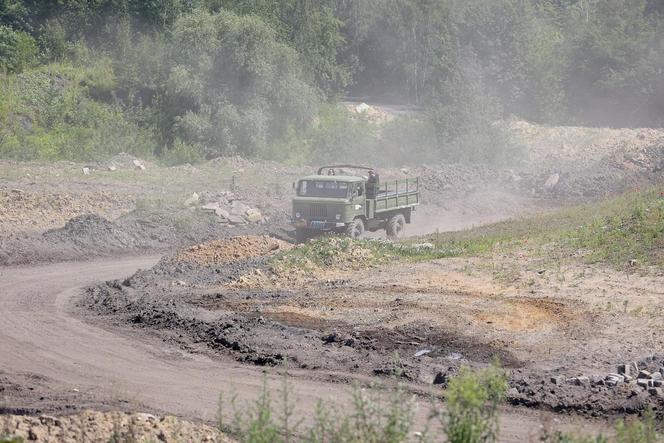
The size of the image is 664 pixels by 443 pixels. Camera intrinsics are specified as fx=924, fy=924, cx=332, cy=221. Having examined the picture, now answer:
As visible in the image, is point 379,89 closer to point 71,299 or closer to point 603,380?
point 71,299

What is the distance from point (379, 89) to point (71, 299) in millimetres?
48762

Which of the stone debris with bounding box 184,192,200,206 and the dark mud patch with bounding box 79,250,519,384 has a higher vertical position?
the stone debris with bounding box 184,192,200,206

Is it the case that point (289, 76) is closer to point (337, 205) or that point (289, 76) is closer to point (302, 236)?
point (302, 236)

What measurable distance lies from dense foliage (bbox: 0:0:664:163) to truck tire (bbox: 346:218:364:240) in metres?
15.3

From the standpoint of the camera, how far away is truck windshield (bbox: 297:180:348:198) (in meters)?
27.5

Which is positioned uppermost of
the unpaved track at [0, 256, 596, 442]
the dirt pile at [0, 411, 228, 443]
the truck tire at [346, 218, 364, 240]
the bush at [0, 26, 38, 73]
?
the bush at [0, 26, 38, 73]

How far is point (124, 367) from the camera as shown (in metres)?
15.1

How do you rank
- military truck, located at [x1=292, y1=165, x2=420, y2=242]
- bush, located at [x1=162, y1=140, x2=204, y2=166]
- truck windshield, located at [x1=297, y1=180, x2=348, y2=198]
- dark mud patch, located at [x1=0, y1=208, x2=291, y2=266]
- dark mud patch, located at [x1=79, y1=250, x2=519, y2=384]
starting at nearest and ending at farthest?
1. dark mud patch, located at [x1=79, y1=250, x2=519, y2=384]
2. dark mud patch, located at [x1=0, y1=208, x2=291, y2=266]
3. military truck, located at [x1=292, y1=165, x2=420, y2=242]
4. truck windshield, located at [x1=297, y1=180, x2=348, y2=198]
5. bush, located at [x1=162, y1=140, x2=204, y2=166]

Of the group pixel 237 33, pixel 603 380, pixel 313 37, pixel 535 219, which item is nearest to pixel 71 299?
pixel 603 380

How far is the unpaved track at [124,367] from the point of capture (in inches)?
510

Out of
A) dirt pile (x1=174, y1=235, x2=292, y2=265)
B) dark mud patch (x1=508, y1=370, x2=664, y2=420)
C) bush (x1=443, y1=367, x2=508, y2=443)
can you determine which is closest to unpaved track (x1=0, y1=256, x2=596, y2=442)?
dark mud patch (x1=508, y1=370, x2=664, y2=420)

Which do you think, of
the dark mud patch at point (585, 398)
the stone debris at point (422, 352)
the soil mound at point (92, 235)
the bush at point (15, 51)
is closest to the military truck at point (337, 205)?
the soil mound at point (92, 235)

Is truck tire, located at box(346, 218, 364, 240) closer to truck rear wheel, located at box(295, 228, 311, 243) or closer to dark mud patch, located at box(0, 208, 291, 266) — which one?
truck rear wheel, located at box(295, 228, 311, 243)

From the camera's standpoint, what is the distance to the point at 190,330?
17.4 metres
